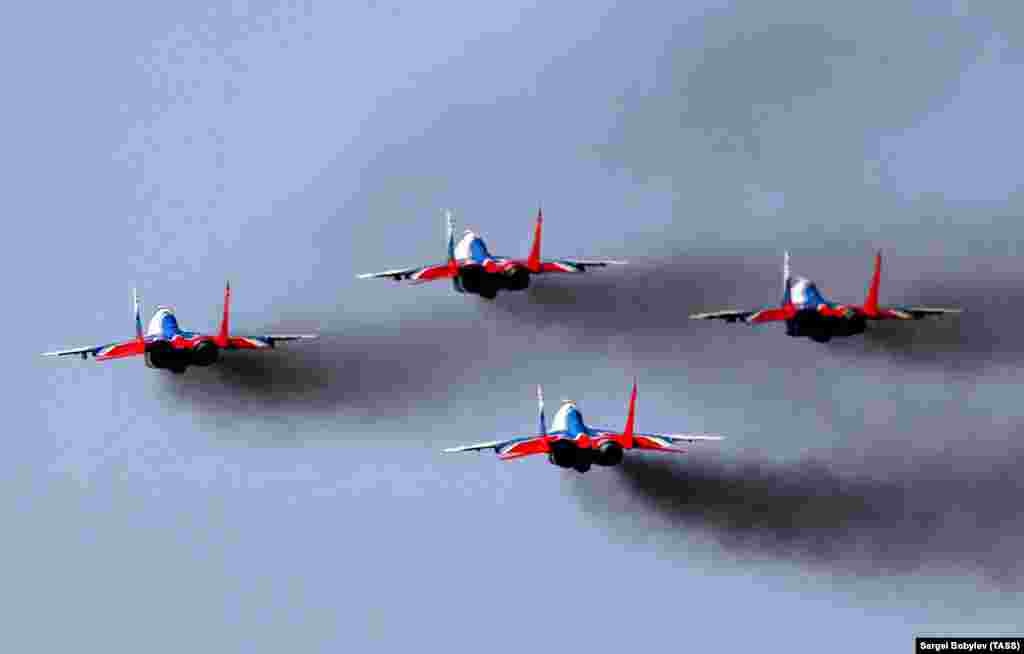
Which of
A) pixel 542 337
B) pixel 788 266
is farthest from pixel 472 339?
pixel 788 266

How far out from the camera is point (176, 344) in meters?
180

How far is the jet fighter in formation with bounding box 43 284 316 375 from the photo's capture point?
179 meters

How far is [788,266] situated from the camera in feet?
582

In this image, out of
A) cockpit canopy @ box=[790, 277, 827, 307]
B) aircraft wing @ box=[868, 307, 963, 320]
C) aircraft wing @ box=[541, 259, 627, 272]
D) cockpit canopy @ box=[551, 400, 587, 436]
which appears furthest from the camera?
aircraft wing @ box=[541, 259, 627, 272]

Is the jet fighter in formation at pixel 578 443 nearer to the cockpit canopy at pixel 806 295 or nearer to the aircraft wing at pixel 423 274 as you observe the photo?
the cockpit canopy at pixel 806 295

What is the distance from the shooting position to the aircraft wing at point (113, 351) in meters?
181

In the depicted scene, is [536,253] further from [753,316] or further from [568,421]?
[568,421]

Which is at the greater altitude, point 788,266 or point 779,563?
point 788,266

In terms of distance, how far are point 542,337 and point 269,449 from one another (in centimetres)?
1307

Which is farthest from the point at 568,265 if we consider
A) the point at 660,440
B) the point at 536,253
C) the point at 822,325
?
the point at 660,440

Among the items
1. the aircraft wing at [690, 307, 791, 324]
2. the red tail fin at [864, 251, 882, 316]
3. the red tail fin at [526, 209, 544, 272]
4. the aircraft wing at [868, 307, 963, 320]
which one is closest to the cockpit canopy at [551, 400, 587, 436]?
the aircraft wing at [690, 307, 791, 324]

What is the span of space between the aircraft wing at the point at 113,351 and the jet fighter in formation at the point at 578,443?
1720 centimetres

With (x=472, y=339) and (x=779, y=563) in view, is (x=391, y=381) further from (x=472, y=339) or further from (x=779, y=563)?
(x=779, y=563)

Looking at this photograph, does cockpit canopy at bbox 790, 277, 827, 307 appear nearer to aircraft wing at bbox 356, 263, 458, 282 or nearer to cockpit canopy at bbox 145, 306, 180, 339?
aircraft wing at bbox 356, 263, 458, 282
